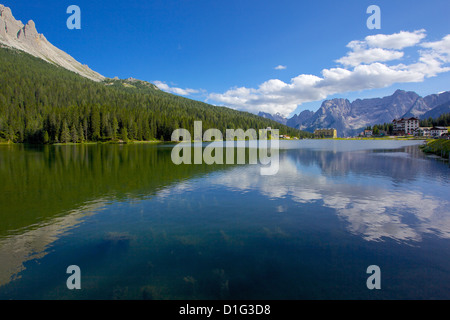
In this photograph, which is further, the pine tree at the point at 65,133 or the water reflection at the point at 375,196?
the pine tree at the point at 65,133

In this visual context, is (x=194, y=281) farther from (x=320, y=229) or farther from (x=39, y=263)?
(x=320, y=229)

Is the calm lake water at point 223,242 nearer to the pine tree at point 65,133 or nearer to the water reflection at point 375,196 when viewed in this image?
the water reflection at point 375,196

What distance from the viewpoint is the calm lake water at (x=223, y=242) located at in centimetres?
1025

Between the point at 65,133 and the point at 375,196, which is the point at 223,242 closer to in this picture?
the point at 375,196

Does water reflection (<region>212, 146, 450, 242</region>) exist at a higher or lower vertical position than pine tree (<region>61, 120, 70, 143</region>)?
lower

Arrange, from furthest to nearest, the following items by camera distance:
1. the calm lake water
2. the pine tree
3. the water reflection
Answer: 1. the pine tree
2. the water reflection
3. the calm lake water

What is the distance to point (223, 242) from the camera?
14609mm

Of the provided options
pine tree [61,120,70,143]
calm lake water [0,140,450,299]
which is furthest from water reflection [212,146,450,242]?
pine tree [61,120,70,143]

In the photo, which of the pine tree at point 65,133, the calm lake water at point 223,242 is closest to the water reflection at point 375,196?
the calm lake water at point 223,242

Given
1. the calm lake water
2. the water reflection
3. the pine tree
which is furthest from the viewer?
the pine tree

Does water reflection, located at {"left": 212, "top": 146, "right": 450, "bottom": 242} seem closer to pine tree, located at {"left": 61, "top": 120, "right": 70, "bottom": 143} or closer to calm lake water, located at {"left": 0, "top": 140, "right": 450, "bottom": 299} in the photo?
calm lake water, located at {"left": 0, "top": 140, "right": 450, "bottom": 299}

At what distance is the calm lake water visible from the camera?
10250mm

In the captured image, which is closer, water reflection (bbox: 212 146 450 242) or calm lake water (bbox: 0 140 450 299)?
calm lake water (bbox: 0 140 450 299)
